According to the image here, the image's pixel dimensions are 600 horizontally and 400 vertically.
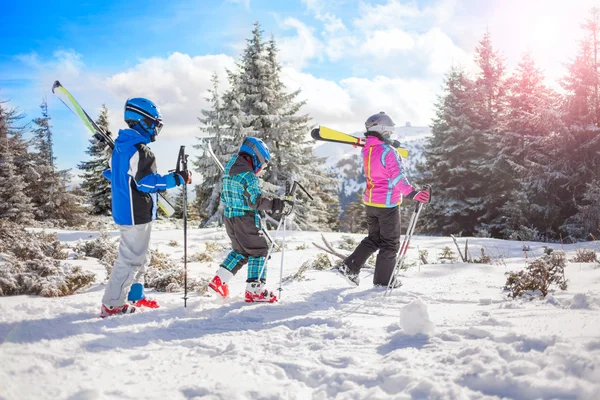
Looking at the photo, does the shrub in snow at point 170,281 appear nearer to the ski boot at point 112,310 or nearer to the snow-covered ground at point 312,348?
the snow-covered ground at point 312,348

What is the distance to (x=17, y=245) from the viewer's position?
18.6 feet

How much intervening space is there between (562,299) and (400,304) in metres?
1.53

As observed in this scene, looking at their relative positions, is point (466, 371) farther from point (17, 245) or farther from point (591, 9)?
point (591, 9)

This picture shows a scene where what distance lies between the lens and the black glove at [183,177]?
4.05 metres

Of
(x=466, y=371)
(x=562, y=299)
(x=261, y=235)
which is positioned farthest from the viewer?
(x=261, y=235)

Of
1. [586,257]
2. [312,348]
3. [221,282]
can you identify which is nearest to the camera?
[312,348]

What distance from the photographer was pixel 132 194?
398 centimetres

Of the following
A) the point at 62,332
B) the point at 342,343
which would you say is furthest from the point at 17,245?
the point at 342,343

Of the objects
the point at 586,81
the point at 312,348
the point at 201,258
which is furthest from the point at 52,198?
the point at 586,81

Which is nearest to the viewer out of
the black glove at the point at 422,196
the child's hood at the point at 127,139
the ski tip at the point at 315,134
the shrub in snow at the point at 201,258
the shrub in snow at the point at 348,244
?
the child's hood at the point at 127,139

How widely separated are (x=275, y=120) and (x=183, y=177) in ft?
57.9

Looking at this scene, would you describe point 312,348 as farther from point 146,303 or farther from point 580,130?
point 580,130

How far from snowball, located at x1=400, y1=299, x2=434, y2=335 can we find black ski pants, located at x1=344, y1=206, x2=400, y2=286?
2.32 meters

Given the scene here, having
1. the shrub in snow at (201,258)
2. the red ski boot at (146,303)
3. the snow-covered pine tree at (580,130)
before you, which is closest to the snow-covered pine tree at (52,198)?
the shrub in snow at (201,258)
